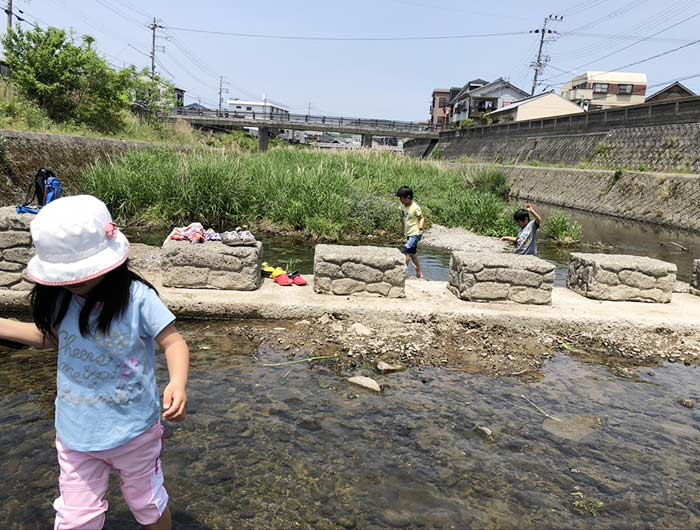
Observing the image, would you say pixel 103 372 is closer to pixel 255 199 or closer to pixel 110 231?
pixel 110 231

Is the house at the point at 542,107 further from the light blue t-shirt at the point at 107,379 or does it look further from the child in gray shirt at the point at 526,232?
the light blue t-shirt at the point at 107,379

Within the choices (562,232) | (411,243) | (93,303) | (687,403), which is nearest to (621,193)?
(562,232)

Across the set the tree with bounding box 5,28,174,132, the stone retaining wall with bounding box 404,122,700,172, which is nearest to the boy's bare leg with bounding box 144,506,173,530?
the tree with bounding box 5,28,174,132

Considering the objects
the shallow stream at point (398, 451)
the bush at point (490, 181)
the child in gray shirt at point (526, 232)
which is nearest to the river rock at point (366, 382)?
the shallow stream at point (398, 451)

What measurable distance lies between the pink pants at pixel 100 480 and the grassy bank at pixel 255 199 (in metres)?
10.2

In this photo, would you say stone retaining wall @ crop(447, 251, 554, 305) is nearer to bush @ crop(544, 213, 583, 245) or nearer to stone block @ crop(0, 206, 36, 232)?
stone block @ crop(0, 206, 36, 232)

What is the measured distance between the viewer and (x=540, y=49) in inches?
2211

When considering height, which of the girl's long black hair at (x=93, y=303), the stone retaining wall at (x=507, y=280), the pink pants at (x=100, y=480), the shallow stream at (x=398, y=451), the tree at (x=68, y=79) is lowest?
the shallow stream at (x=398, y=451)

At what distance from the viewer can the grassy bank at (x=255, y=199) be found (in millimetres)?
11977

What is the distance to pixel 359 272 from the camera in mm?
5930

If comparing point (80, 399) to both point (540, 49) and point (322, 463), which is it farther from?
point (540, 49)

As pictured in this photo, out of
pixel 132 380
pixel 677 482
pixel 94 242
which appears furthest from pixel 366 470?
pixel 94 242

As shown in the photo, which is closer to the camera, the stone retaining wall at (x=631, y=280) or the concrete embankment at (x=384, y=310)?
the concrete embankment at (x=384, y=310)

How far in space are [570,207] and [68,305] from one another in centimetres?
2429
